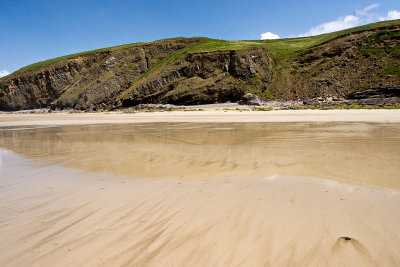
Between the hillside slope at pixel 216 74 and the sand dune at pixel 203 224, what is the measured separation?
29.3 m

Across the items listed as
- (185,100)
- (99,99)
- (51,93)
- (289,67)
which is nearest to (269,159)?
(185,100)

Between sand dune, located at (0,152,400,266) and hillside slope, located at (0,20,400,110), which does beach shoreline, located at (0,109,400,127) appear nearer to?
hillside slope, located at (0,20,400,110)

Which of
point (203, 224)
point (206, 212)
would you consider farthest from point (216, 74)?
point (203, 224)

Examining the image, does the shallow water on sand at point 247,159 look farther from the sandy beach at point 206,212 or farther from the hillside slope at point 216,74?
the hillside slope at point 216,74

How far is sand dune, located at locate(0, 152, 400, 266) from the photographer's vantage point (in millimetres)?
2029

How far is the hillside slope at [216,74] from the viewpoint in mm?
34938

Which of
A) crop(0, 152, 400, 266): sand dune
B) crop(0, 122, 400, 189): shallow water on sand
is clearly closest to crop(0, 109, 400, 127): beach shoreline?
crop(0, 122, 400, 189): shallow water on sand

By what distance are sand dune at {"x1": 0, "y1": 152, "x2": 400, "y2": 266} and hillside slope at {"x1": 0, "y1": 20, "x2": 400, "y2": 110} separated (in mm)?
29297

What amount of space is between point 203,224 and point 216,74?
136 ft

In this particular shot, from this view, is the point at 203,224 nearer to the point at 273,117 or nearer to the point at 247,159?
the point at 247,159

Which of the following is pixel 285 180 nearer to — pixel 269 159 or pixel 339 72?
pixel 269 159

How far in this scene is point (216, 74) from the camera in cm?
4231

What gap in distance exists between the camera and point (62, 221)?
2773 mm

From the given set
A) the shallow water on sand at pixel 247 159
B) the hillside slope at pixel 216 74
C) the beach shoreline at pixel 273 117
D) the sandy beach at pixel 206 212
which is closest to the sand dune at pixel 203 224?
the sandy beach at pixel 206 212
